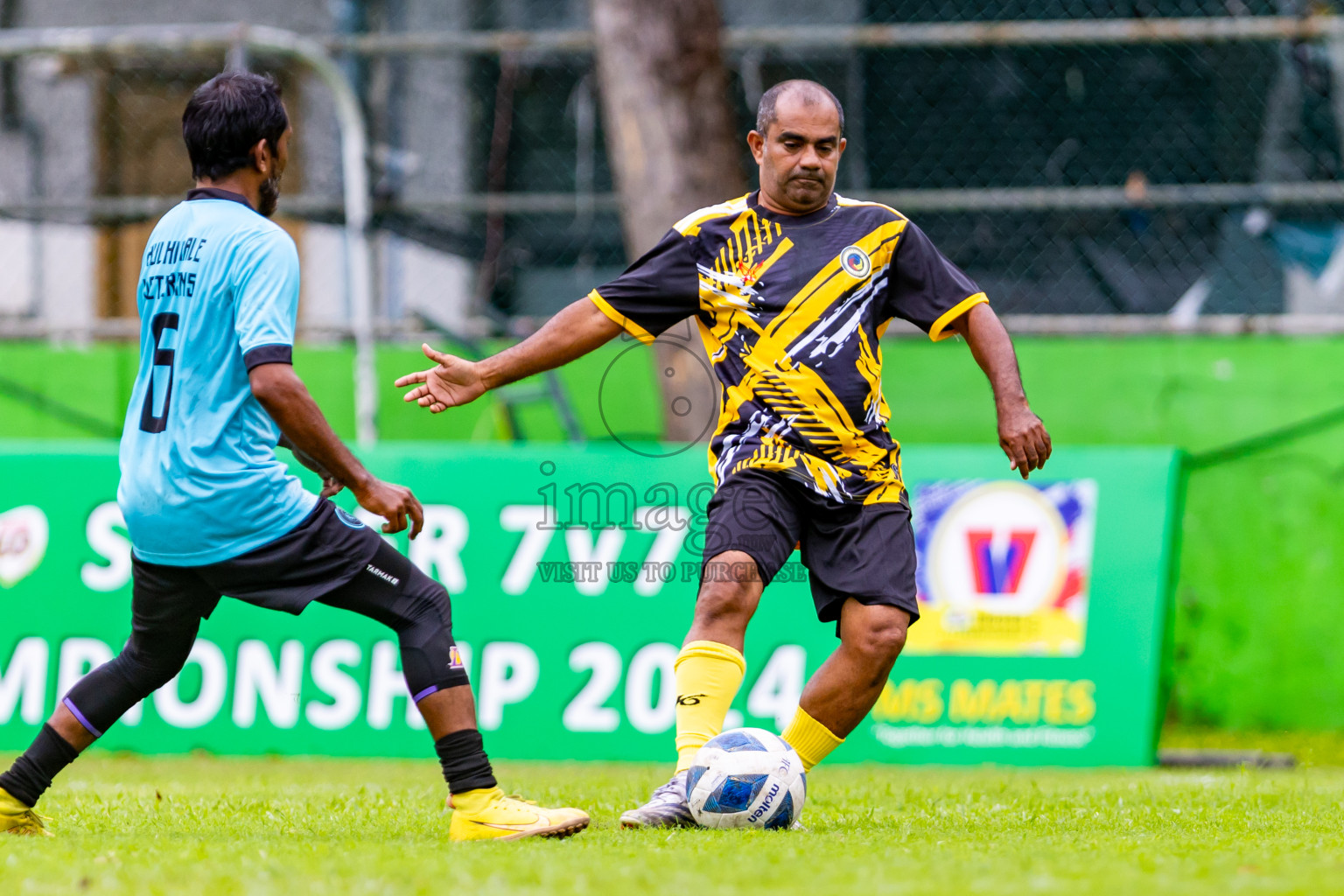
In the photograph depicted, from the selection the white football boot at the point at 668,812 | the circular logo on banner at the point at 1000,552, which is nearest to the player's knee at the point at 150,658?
the white football boot at the point at 668,812

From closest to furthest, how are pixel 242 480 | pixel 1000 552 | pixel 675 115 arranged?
pixel 242 480 < pixel 1000 552 < pixel 675 115

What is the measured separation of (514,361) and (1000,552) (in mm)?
3248

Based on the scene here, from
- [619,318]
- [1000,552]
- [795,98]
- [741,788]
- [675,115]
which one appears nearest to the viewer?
[741,788]

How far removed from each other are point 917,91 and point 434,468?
433cm

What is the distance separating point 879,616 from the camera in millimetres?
4281

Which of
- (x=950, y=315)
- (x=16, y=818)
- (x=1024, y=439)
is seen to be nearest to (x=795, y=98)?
(x=950, y=315)

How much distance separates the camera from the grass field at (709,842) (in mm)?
3131

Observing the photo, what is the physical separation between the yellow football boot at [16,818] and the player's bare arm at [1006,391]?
2.87 meters

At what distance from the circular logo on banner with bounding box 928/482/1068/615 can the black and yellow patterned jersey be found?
2498 mm

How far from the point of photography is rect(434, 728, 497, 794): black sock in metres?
3.96

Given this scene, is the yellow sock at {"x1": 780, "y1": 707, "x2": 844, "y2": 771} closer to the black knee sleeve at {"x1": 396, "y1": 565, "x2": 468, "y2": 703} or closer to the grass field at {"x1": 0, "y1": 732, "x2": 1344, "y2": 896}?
the grass field at {"x1": 0, "y1": 732, "x2": 1344, "y2": 896}

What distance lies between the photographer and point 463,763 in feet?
13.0

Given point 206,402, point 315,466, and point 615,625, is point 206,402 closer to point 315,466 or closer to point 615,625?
point 315,466

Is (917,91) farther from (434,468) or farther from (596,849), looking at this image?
(596,849)
